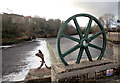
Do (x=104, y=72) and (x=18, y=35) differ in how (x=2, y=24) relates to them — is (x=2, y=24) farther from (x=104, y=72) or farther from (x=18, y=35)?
(x=104, y=72)

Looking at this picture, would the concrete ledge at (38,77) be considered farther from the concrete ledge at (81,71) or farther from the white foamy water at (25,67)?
the concrete ledge at (81,71)

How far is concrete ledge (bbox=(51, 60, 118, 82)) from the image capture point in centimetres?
308

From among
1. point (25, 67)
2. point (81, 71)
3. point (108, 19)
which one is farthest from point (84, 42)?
point (108, 19)

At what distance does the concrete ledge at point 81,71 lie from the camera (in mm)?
3078

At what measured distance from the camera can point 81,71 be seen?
3287 mm

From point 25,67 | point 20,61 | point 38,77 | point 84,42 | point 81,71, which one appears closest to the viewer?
point 81,71

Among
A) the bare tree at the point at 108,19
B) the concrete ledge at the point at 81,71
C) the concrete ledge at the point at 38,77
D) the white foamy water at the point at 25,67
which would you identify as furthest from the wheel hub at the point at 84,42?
the bare tree at the point at 108,19

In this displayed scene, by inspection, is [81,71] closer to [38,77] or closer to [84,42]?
[84,42]

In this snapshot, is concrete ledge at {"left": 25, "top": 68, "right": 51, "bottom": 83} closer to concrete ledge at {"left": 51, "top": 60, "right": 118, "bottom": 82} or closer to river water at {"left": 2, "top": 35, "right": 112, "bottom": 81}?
river water at {"left": 2, "top": 35, "right": 112, "bottom": 81}

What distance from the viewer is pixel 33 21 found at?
32594 millimetres

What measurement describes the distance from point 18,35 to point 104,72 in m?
24.4

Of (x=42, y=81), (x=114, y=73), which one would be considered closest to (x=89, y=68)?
(x=114, y=73)

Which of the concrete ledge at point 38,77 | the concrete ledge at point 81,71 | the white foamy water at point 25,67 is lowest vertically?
the white foamy water at point 25,67

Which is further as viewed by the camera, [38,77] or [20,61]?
[20,61]
